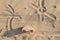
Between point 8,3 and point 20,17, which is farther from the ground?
point 8,3

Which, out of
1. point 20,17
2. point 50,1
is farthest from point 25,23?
point 50,1

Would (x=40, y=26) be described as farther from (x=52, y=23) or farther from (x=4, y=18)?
(x=4, y=18)

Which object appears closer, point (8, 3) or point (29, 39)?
point (29, 39)

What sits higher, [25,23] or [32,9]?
[32,9]

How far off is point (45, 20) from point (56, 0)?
1.42ft

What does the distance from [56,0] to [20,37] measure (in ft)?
2.95

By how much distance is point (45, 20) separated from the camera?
312 cm

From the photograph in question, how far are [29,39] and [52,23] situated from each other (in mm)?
453

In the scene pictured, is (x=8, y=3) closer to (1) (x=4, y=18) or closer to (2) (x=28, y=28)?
(1) (x=4, y=18)

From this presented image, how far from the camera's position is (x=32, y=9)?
325cm

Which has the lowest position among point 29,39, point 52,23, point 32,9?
point 29,39

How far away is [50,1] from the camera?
3.31 metres

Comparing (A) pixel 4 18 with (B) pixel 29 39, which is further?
(A) pixel 4 18

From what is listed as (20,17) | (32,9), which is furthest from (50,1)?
(20,17)
